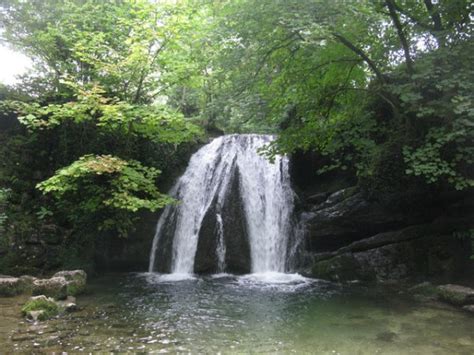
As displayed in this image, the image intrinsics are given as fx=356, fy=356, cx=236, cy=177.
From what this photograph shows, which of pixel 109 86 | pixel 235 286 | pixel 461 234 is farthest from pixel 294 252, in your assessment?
pixel 109 86

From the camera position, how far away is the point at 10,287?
7895 mm

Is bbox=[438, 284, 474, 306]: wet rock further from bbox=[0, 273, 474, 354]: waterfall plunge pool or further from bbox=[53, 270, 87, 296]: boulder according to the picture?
bbox=[53, 270, 87, 296]: boulder

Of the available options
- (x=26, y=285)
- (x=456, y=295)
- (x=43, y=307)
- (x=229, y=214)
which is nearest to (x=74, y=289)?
(x=26, y=285)

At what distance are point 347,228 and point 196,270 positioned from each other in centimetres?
510

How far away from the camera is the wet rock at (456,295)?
285 inches

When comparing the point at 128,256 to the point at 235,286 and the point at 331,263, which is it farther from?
the point at 331,263

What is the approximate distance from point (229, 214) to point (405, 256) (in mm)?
5789

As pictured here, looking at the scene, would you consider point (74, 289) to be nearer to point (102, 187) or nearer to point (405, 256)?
point (102, 187)

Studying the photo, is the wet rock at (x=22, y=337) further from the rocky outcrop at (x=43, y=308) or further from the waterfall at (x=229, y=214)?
the waterfall at (x=229, y=214)

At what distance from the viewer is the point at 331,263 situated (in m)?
10.7

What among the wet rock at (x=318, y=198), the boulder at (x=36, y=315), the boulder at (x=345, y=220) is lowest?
the boulder at (x=36, y=315)

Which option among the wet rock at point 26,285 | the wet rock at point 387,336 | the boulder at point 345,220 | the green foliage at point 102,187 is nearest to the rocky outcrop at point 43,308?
the wet rock at point 26,285

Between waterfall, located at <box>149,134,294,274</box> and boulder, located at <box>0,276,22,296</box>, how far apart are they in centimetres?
513

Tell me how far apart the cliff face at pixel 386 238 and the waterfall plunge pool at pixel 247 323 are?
114cm
